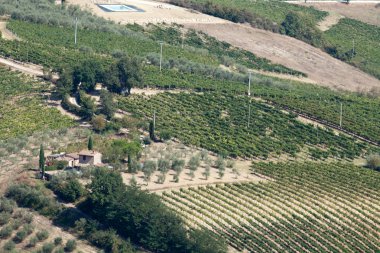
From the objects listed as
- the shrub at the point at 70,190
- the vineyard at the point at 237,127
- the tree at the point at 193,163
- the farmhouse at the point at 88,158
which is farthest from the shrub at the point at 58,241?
the vineyard at the point at 237,127

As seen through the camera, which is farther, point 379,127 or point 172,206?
point 379,127

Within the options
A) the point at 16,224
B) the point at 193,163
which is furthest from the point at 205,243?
the point at 193,163

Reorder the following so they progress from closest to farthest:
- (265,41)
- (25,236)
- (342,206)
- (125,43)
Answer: (25,236) → (342,206) → (125,43) → (265,41)

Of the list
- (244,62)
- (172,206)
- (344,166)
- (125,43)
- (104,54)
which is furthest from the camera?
(244,62)

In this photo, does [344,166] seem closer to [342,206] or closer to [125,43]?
[342,206]

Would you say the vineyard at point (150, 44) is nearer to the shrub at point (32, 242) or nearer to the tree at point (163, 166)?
the tree at point (163, 166)

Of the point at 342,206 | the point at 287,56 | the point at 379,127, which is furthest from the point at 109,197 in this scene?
the point at 287,56

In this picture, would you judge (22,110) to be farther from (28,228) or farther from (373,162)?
(373,162)

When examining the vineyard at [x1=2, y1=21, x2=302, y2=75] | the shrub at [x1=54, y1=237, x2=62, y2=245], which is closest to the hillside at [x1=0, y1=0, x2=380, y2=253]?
the shrub at [x1=54, y1=237, x2=62, y2=245]
